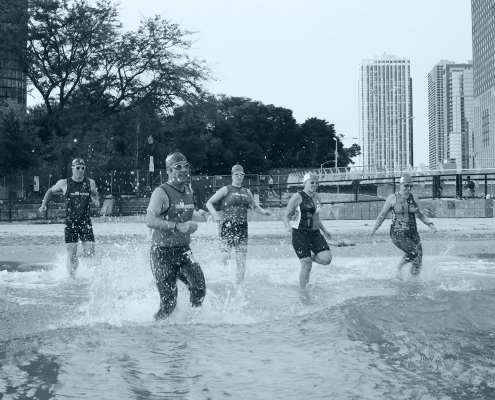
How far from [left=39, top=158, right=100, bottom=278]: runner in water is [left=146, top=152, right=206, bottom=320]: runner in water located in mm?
4125

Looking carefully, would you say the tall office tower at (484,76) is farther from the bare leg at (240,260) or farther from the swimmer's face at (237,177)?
the bare leg at (240,260)

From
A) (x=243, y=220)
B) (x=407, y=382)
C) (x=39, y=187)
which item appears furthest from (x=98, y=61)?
(x=407, y=382)

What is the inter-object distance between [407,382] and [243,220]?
538cm

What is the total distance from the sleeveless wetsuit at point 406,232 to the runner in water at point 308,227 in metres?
1.75

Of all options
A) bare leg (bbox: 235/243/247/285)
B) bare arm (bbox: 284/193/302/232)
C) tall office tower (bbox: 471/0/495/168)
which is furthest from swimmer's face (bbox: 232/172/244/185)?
tall office tower (bbox: 471/0/495/168)

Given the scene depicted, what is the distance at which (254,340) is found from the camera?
21.8ft

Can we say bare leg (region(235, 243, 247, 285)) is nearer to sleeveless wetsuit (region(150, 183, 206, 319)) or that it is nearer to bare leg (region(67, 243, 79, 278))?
bare leg (region(67, 243, 79, 278))

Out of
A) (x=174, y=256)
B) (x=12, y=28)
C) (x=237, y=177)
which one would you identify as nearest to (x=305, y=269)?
(x=237, y=177)

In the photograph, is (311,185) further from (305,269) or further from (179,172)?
A: (179,172)

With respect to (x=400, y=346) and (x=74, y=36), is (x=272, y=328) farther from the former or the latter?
(x=74, y=36)

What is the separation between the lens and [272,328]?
7.17m

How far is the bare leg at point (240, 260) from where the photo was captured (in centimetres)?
1032

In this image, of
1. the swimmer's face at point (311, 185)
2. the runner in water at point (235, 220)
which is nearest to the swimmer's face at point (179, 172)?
the swimmer's face at point (311, 185)

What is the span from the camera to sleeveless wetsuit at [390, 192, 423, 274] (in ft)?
34.8
